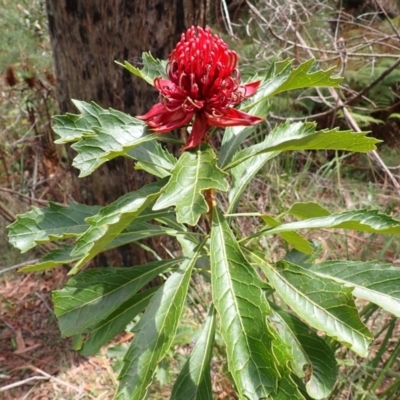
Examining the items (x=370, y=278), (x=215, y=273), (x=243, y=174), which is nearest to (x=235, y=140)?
(x=243, y=174)

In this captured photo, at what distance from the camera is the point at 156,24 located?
2.07m

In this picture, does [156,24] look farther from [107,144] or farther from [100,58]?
[107,144]

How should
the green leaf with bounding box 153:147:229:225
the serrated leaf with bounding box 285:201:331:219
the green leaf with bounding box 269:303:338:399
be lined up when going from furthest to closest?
the serrated leaf with bounding box 285:201:331:219
the green leaf with bounding box 269:303:338:399
the green leaf with bounding box 153:147:229:225

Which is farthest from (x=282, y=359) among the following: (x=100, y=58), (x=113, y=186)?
(x=100, y=58)

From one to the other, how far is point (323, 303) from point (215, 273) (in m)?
0.32

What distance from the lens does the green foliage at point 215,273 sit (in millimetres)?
1097

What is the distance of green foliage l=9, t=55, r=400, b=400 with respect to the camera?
110 centimetres

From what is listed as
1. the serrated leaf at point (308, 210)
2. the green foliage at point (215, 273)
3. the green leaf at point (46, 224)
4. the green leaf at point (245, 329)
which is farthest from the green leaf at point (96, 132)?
the serrated leaf at point (308, 210)

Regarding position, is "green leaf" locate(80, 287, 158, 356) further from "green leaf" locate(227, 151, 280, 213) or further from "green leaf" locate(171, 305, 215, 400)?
"green leaf" locate(227, 151, 280, 213)

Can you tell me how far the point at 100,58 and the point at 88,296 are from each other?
1246 millimetres

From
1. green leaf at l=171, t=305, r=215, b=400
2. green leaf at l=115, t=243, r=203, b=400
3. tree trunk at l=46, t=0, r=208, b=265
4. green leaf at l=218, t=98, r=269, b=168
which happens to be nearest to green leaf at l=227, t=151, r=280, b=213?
green leaf at l=218, t=98, r=269, b=168

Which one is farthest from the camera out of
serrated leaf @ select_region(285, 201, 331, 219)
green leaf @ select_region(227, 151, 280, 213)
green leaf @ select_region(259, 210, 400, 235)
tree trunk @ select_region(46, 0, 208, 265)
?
tree trunk @ select_region(46, 0, 208, 265)

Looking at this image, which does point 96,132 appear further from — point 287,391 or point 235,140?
point 287,391

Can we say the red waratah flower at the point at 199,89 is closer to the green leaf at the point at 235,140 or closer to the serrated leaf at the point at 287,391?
the green leaf at the point at 235,140
